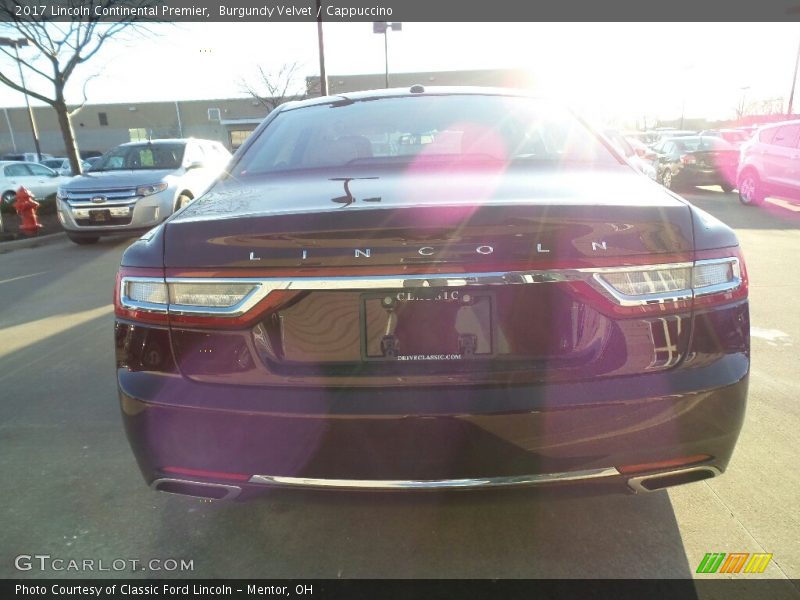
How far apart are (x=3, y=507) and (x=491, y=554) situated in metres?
2.12

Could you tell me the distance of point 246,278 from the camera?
1.59 metres

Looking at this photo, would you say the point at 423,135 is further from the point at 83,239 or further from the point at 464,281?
the point at 83,239

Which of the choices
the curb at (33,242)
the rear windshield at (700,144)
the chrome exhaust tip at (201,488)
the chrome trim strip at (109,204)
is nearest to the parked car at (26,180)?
the curb at (33,242)

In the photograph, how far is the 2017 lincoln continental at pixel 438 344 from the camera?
5.09 ft

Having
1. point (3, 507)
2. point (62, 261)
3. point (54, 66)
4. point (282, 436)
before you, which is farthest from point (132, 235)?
point (282, 436)

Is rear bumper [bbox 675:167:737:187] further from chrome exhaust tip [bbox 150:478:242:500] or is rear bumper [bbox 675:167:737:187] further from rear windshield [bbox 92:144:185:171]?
chrome exhaust tip [bbox 150:478:242:500]

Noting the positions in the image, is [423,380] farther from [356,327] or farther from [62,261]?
[62,261]

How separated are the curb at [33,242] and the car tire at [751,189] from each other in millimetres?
13987

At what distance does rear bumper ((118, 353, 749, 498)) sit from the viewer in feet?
5.07

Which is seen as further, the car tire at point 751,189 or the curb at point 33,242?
the car tire at point 751,189

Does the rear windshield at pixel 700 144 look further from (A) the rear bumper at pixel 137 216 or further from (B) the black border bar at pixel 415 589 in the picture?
(B) the black border bar at pixel 415 589

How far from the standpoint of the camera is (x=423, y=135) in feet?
8.75

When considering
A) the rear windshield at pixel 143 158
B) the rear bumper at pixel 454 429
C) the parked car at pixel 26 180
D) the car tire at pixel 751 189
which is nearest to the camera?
the rear bumper at pixel 454 429

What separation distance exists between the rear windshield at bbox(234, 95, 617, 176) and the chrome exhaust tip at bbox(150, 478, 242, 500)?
1365 mm
